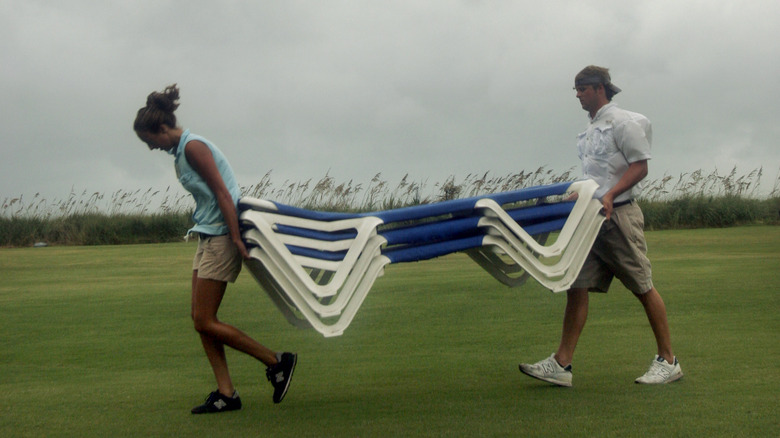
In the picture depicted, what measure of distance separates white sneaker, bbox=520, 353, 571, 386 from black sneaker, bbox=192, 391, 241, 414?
1815 mm

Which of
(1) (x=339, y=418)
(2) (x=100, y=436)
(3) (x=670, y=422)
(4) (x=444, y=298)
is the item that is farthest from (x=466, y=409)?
(4) (x=444, y=298)

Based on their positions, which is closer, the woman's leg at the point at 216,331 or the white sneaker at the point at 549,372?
the woman's leg at the point at 216,331

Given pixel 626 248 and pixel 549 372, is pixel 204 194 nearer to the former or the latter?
pixel 549 372

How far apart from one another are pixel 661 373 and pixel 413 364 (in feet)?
6.20

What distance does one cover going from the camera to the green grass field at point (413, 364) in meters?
5.41

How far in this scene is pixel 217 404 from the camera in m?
5.85

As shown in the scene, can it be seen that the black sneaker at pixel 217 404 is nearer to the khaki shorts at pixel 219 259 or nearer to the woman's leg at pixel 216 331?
the woman's leg at pixel 216 331

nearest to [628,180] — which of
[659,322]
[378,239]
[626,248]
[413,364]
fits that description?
[626,248]

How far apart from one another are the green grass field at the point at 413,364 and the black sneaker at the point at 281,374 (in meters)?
0.10

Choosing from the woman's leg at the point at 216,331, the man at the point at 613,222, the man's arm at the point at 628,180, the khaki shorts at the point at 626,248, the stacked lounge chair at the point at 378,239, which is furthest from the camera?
the khaki shorts at the point at 626,248

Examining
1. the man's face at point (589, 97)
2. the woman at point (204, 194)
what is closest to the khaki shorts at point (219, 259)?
the woman at point (204, 194)

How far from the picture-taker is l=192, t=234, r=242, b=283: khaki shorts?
5.63 metres

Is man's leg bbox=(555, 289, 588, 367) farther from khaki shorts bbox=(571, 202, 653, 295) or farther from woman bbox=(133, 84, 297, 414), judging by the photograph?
woman bbox=(133, 84, 297, 414)

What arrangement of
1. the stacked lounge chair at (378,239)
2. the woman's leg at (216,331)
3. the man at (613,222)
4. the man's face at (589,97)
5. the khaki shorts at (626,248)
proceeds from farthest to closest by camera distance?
the man's face at (589,97)
the khaki shorts at (626,248)
the man at (613,222)
the woman's leg at (216,331)
the stacked lounge chair at (378,239)
